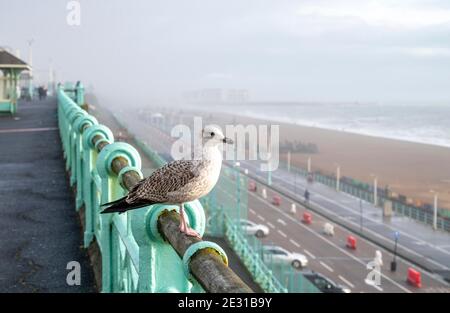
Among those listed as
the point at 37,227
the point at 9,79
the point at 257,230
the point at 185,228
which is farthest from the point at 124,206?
the point at 257,230

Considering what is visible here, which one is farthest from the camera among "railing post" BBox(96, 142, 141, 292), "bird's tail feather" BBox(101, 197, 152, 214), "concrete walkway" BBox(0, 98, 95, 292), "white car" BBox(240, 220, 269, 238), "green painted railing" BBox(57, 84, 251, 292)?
"white car" BBox(240, 220, 269, 238)

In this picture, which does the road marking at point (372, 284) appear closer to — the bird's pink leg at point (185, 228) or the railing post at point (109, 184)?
the railing post at point (109, 184)

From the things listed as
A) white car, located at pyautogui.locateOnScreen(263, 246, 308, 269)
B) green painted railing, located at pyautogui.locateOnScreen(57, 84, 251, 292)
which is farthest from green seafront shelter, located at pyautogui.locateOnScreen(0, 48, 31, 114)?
green painted railing, located at pyautogui.locateOnScreen(57, 84, 251, 292)

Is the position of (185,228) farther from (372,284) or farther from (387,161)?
(387,161)

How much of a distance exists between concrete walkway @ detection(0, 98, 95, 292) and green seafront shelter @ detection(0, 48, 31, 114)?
52.6ft

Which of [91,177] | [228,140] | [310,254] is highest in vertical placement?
[228,140]

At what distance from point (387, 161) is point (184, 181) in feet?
233

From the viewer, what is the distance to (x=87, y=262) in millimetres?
5605

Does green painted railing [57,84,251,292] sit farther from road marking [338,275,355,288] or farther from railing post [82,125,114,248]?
road marking [338,275,355,288]

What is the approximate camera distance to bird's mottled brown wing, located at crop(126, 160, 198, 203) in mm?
2949

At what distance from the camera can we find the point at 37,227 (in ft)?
22.5

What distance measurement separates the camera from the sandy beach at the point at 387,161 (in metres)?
56.0
